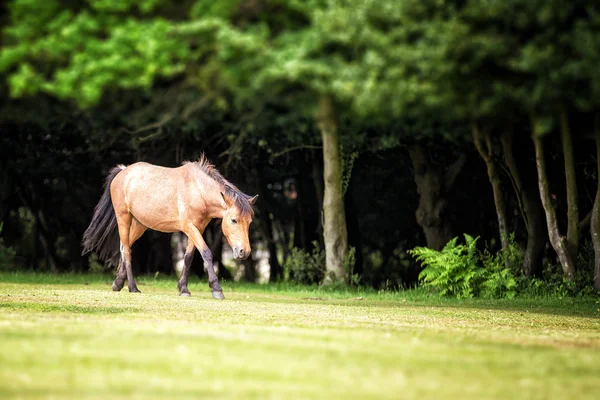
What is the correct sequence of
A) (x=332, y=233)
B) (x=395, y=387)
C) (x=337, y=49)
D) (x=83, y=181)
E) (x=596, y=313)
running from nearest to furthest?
(x=395, y=387)
(x=337, y=49)
(x=596, y=313)
(x=332, y=233)
(x=83, y=181)

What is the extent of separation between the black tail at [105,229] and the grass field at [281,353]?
6.10 metres

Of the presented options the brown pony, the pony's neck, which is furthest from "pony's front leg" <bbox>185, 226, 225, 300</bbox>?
the pony's neck

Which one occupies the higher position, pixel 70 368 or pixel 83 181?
pixel 83 181

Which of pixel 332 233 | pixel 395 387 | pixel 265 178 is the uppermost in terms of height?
pixel 265 178

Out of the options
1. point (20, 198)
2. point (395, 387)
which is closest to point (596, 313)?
point (395, 387)

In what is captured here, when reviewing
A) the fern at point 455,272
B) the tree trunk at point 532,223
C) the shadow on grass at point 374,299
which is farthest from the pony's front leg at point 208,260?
the tree trunk at point 532,223

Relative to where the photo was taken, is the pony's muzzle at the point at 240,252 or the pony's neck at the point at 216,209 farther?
the pony's neck at the point at 216,209

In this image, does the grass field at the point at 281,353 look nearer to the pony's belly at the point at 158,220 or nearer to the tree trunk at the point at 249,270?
the pony's belly at the point at 158,220

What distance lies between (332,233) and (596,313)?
7759mm

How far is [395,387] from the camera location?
8125mm

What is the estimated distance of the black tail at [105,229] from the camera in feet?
78.0

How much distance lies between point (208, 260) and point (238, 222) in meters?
0.94

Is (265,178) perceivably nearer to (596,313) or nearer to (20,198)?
(20,198)

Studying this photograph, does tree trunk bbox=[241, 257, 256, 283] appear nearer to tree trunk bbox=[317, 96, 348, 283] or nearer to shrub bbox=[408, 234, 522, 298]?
tree trunk bbox=[317, 96, 348, 283]
